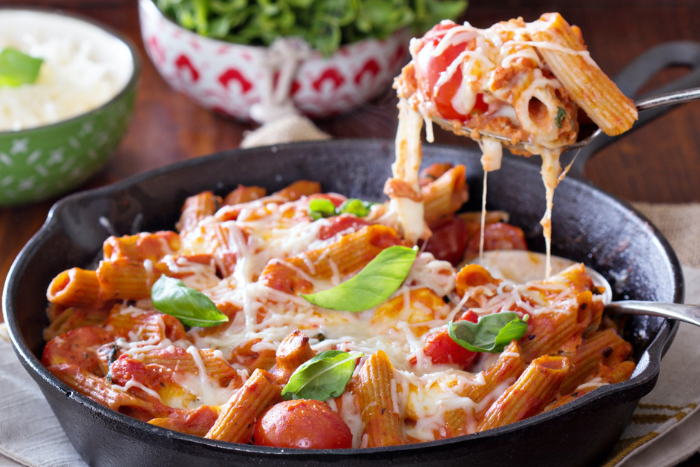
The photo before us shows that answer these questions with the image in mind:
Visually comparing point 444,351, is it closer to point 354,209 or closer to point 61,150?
point 354,209

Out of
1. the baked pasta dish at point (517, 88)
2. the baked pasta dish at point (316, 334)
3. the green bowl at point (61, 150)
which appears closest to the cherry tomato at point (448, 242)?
the baked pasta dish at point (316, 334)

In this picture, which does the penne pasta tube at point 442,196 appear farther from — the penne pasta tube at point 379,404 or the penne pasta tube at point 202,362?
the penne pasta tube at point 202,362

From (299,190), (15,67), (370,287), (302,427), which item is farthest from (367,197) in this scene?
(15,67)

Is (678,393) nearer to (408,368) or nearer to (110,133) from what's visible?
(408,368)

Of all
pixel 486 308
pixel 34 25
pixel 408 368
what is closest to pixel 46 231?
pixel 408 368

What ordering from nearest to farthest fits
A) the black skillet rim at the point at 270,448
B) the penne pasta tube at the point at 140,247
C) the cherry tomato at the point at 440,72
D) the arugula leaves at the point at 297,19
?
the black skillet rim at the point at 270,448 → the cherry tomato at the point at 440,72 → the penne pasta tube at the point at 140,247 → the arugula leaves at the point at 297,19

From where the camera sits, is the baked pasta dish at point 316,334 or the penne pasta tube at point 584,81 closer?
the baked pasta dish at point 316,334
